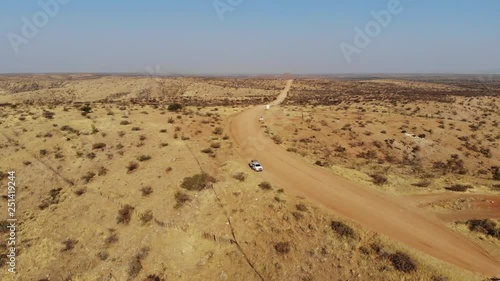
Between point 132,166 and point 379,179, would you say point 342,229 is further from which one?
point 132,166

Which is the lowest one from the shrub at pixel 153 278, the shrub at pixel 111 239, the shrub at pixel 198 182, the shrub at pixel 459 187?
the shrub at pixel 153 278

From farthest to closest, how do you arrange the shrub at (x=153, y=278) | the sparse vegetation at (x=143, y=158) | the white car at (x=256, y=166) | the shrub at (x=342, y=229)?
1. the sparse vegetation at (x=143, y=158)
2. the white car at (x=256, y=166)
3. the shrub at (x=342, y=229)
4. the shrub at (x=153, y=278)

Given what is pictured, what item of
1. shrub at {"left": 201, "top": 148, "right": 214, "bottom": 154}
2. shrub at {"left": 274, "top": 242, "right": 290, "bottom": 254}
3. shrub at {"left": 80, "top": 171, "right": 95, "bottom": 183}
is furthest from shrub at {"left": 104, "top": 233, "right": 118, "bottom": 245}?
shrub at {"left": 201, "top": 148, "right": 214, "bottom": 154}

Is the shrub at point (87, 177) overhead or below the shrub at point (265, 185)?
below

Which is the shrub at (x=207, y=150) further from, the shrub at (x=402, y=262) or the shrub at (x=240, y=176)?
the shrub at (x=402, y=262)

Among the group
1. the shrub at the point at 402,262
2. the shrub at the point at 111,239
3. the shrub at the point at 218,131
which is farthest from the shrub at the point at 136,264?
the shrub at the point at 218,131

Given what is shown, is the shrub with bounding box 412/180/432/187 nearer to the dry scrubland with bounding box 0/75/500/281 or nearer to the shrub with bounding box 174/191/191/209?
the dry scrubland with bounding box 0/75/500/281
